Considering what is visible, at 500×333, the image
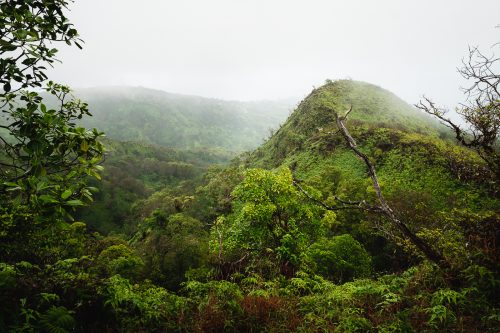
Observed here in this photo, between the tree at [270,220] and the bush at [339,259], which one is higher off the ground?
the tree at [270,220]

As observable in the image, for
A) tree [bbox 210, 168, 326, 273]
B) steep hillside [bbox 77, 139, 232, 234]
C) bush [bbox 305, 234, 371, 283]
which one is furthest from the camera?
steep hillside [bbox 77, 139, 232, 234]

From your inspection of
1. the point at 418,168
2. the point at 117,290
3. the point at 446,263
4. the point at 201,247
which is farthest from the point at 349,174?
the point at 117,290

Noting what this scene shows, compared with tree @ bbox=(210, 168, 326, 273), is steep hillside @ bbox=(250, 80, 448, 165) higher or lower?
higher

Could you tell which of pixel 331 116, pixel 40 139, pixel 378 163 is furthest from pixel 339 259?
pixel 331 116

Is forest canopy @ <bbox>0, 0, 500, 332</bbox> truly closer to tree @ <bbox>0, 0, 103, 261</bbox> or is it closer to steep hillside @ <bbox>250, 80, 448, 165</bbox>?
tree @ <bbox>0, 0, 103, 261</bbox>

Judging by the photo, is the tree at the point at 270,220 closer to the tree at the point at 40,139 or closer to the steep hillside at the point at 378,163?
the steep hillside at the point at 378,163

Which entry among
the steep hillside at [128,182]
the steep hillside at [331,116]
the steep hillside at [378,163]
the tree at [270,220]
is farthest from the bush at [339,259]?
the steep hillside at [128,182]

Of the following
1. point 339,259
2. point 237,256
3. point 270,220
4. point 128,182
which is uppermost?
point 270,220

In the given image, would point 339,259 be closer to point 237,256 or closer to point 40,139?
point 237,256

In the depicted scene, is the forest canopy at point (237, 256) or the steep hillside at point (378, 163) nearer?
the forest canopy at point (237, 256)

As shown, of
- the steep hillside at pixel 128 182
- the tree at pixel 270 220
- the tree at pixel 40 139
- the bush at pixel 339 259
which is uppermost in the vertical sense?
the tree at pixel 40 139

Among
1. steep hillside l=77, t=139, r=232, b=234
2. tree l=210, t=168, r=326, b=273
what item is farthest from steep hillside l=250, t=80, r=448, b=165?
tree l=210, t=168, r=326, b=273

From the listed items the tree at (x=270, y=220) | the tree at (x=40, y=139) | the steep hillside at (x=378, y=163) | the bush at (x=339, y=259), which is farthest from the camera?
the steep hillside at (x=378, y=163)

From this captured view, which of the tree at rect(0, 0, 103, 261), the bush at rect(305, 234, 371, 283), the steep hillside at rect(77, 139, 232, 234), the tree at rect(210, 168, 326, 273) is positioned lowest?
the steep hillside at rect(77, 139, 232, 234)
